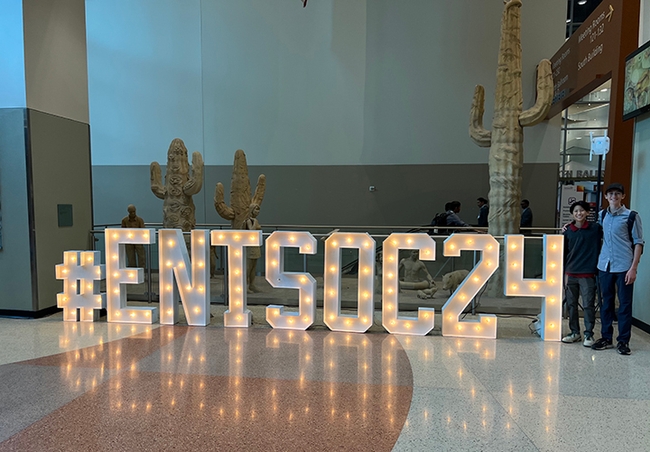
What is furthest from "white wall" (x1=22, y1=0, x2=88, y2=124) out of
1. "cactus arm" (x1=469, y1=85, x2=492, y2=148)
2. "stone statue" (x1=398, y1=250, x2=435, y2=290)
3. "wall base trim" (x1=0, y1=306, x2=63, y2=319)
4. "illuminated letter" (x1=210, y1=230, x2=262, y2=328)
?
"cactus arm" (x1=469, y1=85, x2=492, y2=148)

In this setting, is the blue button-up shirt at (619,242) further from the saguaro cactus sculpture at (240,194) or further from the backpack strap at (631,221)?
the saguaro cactus sculpture at (240,194)

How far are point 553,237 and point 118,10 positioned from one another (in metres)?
12.0

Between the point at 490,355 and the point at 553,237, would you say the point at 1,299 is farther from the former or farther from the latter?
the point at 553,237

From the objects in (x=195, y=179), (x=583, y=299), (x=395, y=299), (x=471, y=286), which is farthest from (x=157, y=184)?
(x=583, y=299)

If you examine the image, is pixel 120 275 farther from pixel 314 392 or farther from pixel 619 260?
pixel 619 260

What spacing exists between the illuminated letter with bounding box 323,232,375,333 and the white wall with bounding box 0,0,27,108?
171 inches

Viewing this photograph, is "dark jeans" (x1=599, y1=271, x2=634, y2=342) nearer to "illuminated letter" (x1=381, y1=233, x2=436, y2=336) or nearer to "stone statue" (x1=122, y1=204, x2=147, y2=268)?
"illuminated letter" (x1=381, y1=233, x2=436, y2=336)

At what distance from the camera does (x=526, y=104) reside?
10508 mm

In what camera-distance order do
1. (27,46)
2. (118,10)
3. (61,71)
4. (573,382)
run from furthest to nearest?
(118,10) < (61,71) < (27,46) < (573,382)

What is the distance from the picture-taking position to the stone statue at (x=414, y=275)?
597 cm

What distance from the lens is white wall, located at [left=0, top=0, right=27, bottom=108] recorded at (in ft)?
17.3

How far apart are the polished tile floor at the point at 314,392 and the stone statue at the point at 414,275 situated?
131 centimetres

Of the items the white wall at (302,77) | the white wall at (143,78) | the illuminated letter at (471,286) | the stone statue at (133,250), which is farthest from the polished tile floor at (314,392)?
the white wall at (143,78)

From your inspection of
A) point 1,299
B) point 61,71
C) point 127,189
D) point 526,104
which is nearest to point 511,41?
point 526,104
